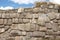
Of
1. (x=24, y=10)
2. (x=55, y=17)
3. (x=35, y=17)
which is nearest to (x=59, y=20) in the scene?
(x=55, y=17)

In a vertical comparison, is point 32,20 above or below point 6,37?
above

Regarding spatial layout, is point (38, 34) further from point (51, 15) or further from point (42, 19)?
point (51, 15)

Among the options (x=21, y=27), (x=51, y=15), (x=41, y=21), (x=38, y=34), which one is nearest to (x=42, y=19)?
(x=41, y=21)

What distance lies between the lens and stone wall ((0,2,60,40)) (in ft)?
18.2

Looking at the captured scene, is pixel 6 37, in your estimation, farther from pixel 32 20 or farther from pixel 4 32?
pixel 32 20

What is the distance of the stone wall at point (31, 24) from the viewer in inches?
219

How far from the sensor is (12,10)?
572 centimetres

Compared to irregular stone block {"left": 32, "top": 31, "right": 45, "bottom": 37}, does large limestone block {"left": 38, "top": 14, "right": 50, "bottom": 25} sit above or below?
above

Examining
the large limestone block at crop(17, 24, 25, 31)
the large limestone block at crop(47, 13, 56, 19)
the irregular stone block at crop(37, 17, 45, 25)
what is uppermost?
the large limestone block at crop(47, 13, 56, 19)

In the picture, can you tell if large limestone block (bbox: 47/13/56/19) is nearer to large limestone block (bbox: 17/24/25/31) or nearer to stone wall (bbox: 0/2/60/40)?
stone wall (bbox: 0/2/60/40)

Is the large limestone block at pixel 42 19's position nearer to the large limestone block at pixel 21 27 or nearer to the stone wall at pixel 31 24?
the stone wall at pixel 31 24

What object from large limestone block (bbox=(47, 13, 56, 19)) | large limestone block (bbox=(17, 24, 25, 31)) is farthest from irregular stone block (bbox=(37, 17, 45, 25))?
large limestone block (bbox=(17, 24, 25, 31))

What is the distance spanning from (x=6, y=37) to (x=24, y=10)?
1.18 m

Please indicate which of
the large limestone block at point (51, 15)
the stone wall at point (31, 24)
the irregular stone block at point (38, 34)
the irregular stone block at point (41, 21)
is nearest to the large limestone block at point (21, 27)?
the stone wall at point (31, 24)
